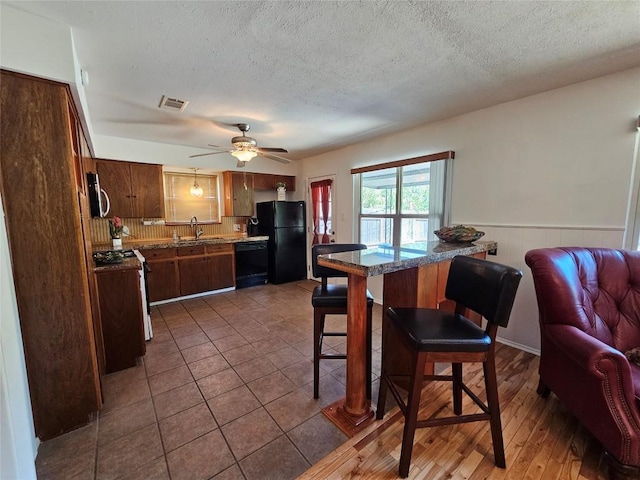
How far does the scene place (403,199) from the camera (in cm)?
363

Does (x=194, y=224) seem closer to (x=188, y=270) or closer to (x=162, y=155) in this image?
(x=188, y=270)

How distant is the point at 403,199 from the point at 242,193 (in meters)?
2.87

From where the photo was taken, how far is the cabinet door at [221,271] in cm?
439

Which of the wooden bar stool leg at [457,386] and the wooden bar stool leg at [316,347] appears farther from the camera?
the wooden bar stool leg at [316,347]

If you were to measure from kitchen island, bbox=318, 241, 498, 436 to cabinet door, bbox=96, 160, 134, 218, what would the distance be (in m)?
3.54

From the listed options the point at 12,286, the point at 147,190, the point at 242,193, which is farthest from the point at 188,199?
the point at 12,286

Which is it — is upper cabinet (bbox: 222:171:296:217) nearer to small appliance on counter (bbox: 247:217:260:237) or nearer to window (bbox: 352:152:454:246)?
small appliance on counter (bbox: 247:217:260:237)

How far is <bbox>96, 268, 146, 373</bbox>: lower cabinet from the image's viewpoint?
2178 millimetres

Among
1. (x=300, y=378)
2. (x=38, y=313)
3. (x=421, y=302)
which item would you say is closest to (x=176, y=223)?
(x=38, y=313)

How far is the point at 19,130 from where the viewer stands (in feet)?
4.68

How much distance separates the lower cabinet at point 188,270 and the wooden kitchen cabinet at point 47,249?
2264 millimetres

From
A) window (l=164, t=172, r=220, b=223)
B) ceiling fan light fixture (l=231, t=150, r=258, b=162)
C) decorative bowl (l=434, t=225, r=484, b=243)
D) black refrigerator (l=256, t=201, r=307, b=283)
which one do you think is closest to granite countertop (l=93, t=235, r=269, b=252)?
black refrigerator (l=256, t=201, r=307, b=283)

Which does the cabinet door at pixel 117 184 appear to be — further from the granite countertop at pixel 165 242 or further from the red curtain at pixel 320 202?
the red curtain at pixel 320 202

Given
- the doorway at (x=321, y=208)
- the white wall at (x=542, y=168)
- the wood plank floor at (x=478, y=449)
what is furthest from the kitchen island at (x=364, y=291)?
the doorway at (x=321, y=208)
